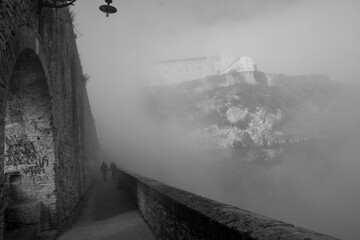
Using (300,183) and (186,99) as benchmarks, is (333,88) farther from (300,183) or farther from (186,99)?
(186,99)

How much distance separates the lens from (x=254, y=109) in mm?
64625

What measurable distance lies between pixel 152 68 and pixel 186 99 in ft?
77.2

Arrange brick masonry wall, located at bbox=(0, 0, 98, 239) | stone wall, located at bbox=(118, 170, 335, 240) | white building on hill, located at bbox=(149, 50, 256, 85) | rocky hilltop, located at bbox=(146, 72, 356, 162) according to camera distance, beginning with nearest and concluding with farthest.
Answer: stone wall, located at bbox=(118, 170, 335, 240) < brick masonry wall, located at bbox=(0, 0, 98, 239) < rocky hilltop, located at bbox=(146, 72, 356, 162) < white building on hill, located at bbox=(149, 50, 256, 85)

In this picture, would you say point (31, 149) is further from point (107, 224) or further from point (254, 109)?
point (254, 109)

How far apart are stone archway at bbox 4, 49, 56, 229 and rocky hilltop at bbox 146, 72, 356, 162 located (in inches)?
2135

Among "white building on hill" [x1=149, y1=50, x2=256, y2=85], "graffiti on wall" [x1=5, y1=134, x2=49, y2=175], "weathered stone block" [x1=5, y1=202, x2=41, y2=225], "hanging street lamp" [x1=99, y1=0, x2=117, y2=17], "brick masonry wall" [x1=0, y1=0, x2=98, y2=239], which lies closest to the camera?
"brick masonry wall" [x1=0, y1=0, x2=98, y2=239]

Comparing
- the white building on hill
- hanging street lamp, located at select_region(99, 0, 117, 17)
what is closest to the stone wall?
hanging street lamp, located at select_region(99, 0, 117, 17)

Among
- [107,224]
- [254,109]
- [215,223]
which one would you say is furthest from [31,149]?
[254,109]

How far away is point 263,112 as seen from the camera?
64438 millimetres

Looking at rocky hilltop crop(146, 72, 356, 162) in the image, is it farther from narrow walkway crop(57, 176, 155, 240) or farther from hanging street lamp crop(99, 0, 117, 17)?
hanging street lamp crop(99, 0, 117, 17)

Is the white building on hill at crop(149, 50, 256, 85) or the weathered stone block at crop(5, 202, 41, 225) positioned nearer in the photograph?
the weathered stone block at crop(5, 202, 41, 225)

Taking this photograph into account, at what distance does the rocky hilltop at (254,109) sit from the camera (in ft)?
200

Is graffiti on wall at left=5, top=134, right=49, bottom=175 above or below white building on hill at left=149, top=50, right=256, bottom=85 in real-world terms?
below

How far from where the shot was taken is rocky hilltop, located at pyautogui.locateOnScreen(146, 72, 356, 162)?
61.1 metres
